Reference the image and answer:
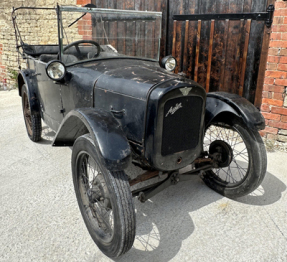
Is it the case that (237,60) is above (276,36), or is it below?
below

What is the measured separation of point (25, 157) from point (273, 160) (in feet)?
10.5

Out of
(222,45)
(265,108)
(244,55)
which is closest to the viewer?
(265,108)

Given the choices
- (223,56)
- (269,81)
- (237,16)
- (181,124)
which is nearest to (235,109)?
(181,124)

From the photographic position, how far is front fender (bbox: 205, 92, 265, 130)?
261 cm

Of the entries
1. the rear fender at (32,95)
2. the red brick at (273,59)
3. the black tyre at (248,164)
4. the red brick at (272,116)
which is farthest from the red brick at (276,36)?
the rear fender at (32,95)

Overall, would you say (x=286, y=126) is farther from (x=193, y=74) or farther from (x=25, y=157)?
(x=25, y=157)

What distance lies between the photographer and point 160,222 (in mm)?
2602

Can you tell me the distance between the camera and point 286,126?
4.10 m

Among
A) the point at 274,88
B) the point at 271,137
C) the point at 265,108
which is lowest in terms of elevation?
the point at 271,137

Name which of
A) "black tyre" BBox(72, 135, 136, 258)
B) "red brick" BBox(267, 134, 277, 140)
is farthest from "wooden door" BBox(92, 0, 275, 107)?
"black tyre" BBox(72, 135, 136, 258)

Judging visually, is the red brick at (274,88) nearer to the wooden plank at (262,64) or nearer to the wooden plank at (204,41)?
the wooden plank at (262,64)

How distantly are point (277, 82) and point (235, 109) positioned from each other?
170 cm

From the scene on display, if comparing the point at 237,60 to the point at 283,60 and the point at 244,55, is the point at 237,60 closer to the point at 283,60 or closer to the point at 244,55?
the point at 244,55

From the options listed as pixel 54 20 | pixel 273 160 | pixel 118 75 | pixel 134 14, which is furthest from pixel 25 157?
pixel 54 20
